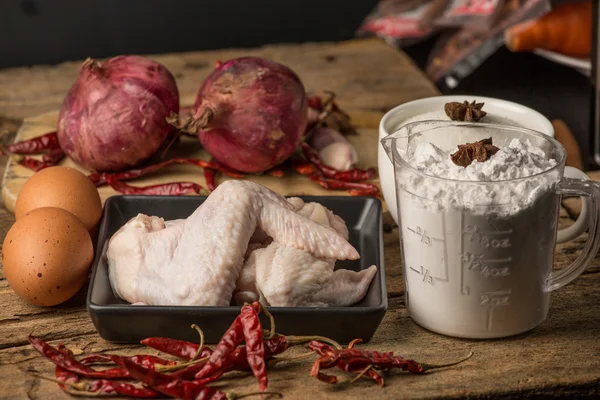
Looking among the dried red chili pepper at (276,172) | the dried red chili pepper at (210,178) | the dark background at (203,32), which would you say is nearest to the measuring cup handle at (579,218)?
the dried red chili pepper at (276,172)

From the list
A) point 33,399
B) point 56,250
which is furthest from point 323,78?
point 33,399

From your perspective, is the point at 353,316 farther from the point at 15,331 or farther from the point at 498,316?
the point at 15,331

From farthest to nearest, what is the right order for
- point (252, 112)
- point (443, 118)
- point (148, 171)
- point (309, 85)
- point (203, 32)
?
point (203, 32)
point (309, 85)
point (148, 171)
point (252, 112)
point (443, 118)

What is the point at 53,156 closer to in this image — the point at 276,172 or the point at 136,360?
the point at 276,172

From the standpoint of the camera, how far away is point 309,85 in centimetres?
286

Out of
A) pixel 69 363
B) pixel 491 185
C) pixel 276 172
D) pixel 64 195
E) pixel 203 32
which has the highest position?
pixel 491 185

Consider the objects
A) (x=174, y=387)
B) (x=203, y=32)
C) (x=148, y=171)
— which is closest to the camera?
(x=174, y=387)

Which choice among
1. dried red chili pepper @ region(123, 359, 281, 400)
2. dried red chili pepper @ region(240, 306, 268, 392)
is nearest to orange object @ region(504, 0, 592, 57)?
dried red chili pepper @ region(240, 306, 268, 392)

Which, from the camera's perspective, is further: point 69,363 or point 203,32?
point 203,32

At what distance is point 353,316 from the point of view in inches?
57.0

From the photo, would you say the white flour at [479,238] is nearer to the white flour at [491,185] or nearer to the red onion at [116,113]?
the white flour at [491,185]

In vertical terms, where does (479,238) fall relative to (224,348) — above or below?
above

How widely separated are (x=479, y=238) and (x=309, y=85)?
5.10 feet

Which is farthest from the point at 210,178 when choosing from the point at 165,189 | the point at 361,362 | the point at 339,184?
the point at 361,362
